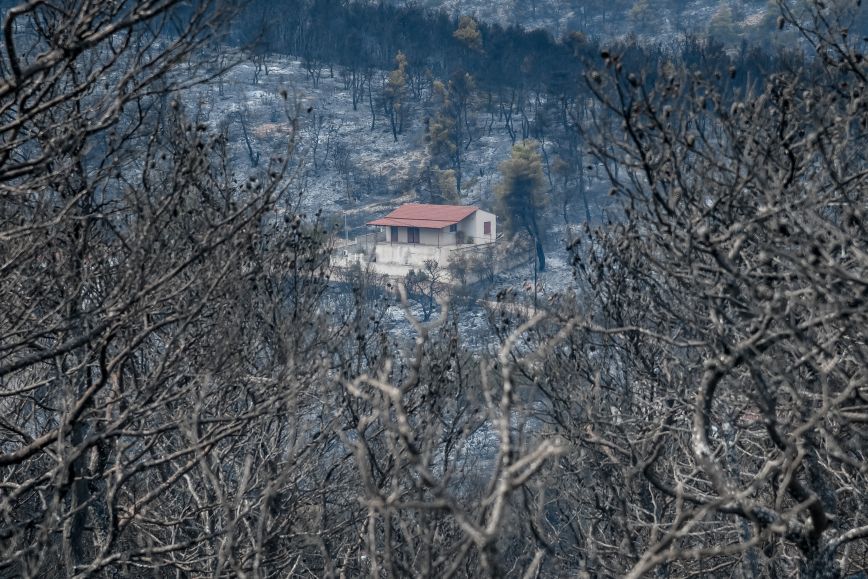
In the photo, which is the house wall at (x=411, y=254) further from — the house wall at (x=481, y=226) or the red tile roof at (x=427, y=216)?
the house wall at (x=481, y=226)

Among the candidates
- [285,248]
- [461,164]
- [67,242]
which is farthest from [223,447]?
[461,164]

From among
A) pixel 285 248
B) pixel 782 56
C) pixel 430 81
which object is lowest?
pixel 430 81

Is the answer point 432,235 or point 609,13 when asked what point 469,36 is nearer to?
point 432,235

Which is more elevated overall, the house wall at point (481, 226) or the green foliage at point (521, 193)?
the green foliage at point (521, 193)

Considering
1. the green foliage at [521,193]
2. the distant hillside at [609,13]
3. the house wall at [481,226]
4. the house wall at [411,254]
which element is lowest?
the house wall at [411,254]

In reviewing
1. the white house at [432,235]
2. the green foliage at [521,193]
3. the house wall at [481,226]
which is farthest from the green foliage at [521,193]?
the white house at [432,235]

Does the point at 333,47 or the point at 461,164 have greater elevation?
the point at 333,47

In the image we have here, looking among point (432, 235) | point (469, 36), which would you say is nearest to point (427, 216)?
point (432, 235)

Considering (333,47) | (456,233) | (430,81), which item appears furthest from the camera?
(333,47)

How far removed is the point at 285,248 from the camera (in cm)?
1098

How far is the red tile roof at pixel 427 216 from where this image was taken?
55319mm

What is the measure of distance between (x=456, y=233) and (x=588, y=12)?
6537cm

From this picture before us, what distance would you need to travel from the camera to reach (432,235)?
55250 millimetres

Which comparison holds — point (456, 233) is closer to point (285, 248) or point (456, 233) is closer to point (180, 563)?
point (285, 248)
